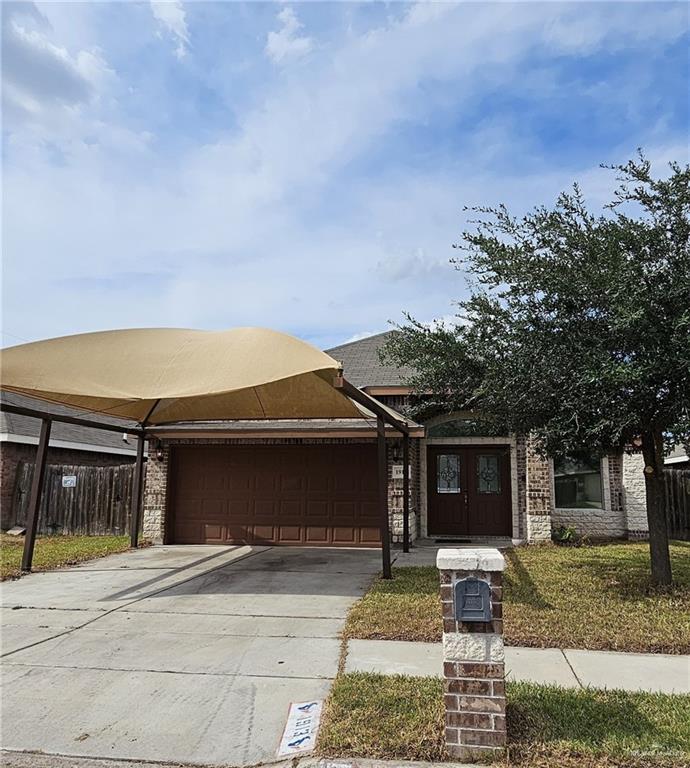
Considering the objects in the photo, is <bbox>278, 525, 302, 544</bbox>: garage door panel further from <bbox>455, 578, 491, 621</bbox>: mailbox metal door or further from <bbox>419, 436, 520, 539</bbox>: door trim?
<bbox>455, 578, 491, 621</bbox>: mailbox metal door

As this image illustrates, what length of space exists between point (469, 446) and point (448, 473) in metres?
0.78

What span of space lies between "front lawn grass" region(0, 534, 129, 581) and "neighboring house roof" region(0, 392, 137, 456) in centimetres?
258

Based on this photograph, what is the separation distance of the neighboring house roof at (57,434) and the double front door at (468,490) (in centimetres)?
750

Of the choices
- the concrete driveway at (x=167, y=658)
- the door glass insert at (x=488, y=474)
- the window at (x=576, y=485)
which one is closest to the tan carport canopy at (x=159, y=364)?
the concrete driveway at (x=167, y=658)

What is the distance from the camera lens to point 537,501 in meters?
12.2

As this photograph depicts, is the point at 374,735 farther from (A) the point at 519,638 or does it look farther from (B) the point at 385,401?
(B) the point at 385,401

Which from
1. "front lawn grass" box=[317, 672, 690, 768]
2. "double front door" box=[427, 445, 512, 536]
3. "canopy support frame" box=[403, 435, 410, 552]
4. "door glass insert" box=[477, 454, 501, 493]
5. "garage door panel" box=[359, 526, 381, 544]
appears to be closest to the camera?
"front lawn grass" box=[317, 672, 690, 768]

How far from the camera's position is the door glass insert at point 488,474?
13.3 meters

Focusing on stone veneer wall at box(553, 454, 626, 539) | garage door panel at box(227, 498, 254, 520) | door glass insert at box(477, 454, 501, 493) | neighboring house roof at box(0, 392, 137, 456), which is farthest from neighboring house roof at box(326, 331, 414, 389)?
neighboring house roof at box(0, 392, 137, 456)

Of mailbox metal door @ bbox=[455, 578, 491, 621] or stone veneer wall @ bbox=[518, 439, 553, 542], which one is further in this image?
stone veneer wall @ bbox=[518, 439, 553, 542]

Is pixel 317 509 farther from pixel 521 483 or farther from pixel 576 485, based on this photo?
pixel 576 485

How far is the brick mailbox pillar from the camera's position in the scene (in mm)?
3182

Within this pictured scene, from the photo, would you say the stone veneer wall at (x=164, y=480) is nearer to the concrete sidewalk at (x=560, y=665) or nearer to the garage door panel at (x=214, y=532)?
the garage door panel at (x=214, y=532)

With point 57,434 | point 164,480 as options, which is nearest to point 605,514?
point 164,480
